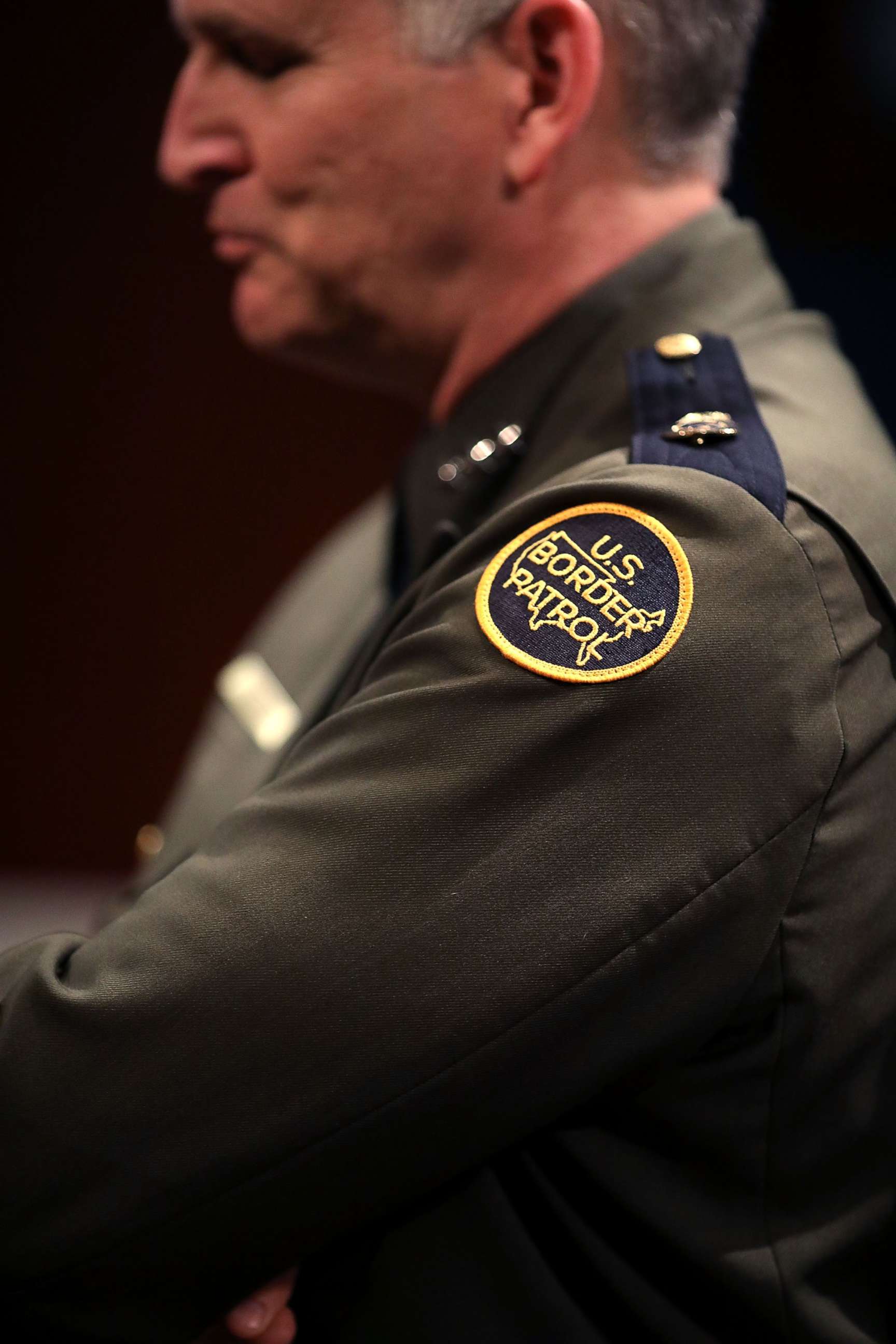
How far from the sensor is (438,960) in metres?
0.66

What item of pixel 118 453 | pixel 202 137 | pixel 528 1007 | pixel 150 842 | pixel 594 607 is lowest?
pixel 118 453

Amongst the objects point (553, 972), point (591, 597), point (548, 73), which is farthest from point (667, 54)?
point (553, 972)

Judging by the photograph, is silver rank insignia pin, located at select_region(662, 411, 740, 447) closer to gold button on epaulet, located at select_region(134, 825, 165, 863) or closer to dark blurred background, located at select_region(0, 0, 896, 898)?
gold button on epaulet, located at select_region(134, 825, 165, 863)

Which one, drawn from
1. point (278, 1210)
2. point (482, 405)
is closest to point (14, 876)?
point (482, 405)

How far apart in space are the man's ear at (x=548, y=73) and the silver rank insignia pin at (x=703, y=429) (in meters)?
0.28

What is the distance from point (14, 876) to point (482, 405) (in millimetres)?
1595

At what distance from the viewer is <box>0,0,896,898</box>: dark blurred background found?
2053 mm

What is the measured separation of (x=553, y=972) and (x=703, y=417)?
1.07 feet

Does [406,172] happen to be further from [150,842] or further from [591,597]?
[150,842]

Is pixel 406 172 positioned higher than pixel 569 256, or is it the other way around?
pixel 406 172

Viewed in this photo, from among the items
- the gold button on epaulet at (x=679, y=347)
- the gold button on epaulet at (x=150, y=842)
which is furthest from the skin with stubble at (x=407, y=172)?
the gold button on epaulet at (x=150, y=842)

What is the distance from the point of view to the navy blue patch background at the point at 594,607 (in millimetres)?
671

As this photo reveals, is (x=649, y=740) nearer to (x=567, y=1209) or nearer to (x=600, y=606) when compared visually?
(x=600, y=606)

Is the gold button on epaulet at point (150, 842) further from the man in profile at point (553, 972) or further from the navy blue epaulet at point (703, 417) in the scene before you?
the navy blue epaulet at point (703, 417)
